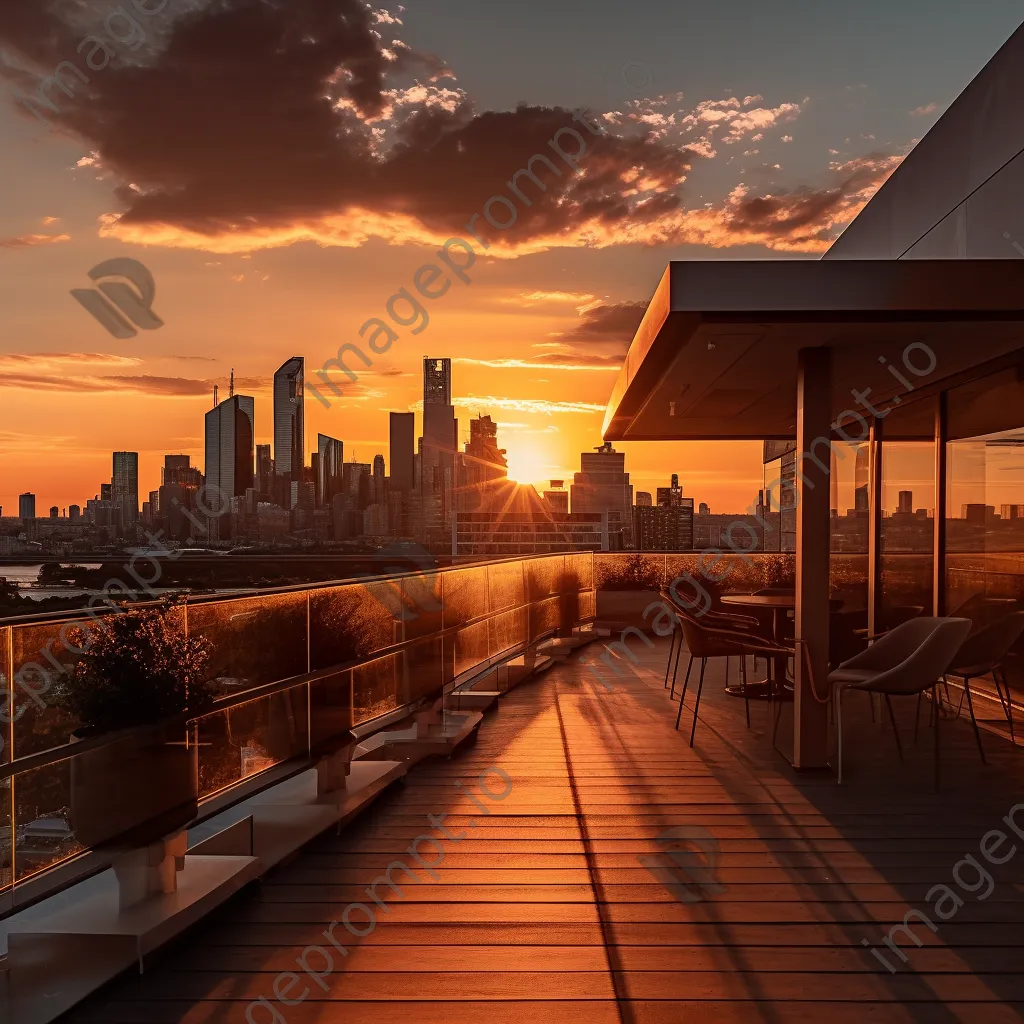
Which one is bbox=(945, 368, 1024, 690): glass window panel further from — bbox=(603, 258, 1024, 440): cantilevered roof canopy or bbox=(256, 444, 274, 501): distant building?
bbox=(256, 444, 274, 501): distant building

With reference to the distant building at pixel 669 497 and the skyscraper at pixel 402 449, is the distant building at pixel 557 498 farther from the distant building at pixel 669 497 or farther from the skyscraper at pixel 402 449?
the distant building at pixel 669 497

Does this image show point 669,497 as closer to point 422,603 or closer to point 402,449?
point 422,603

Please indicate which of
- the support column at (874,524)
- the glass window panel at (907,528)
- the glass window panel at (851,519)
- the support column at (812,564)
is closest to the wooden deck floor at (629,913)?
the support column at (812,564)

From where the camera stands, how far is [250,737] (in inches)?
142

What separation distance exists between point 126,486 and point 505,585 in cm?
1477

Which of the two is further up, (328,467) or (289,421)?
(289,421)

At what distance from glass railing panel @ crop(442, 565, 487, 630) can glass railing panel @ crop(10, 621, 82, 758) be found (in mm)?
3624

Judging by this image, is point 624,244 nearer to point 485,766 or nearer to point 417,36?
point 417,36

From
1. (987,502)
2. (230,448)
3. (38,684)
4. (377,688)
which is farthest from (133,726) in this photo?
(230,448)

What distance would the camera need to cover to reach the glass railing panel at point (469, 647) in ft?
22.0

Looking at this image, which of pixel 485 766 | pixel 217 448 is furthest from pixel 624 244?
pixel 217 448

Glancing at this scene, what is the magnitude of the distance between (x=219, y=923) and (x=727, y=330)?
3701 millimetres

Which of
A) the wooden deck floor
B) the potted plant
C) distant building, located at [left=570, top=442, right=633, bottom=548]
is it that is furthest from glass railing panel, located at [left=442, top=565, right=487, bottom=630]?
distant building, located at [left=570, top=442, right=633, bottom=548]

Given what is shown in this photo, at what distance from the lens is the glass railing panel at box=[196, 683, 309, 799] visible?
330 cm
